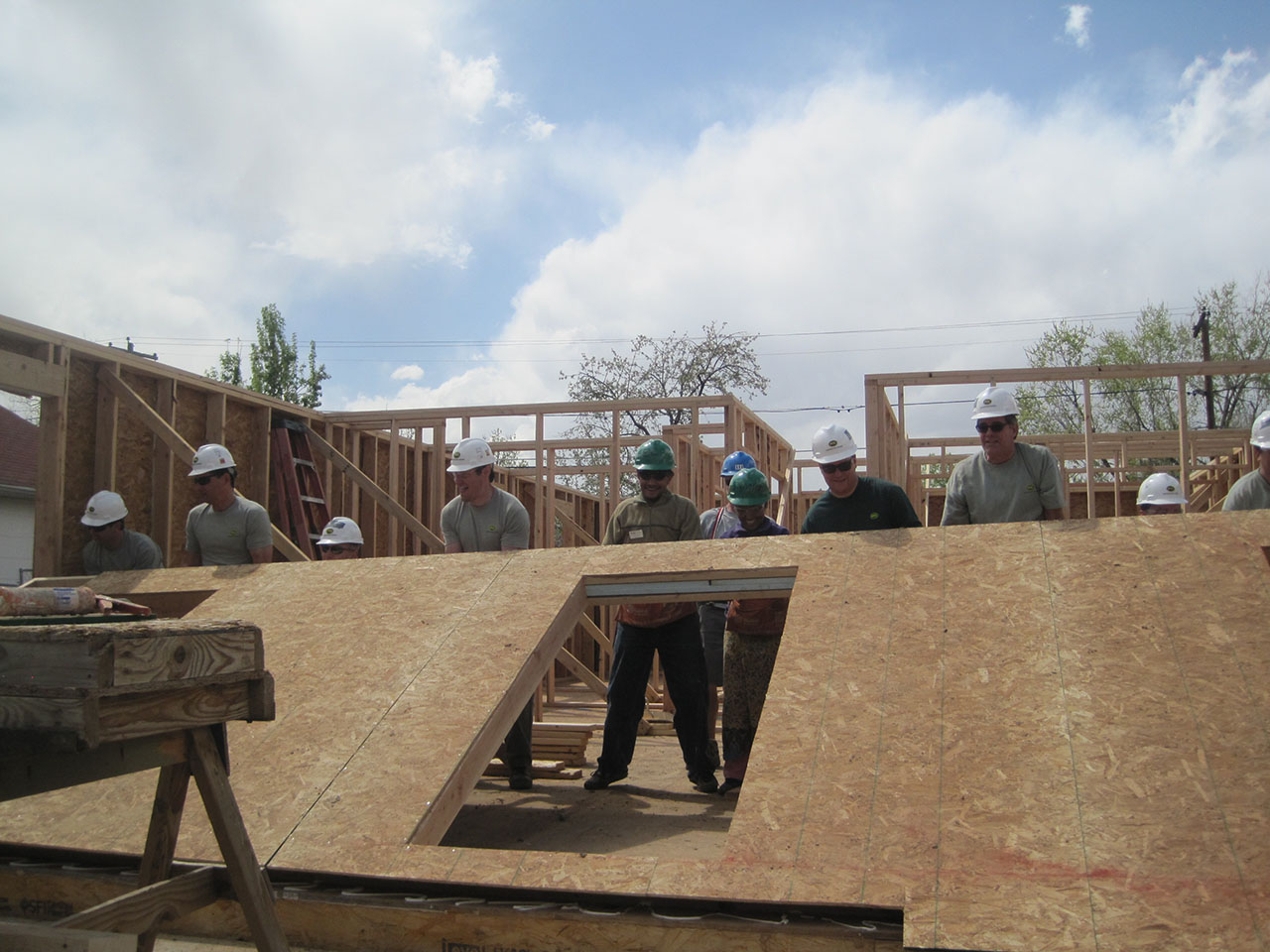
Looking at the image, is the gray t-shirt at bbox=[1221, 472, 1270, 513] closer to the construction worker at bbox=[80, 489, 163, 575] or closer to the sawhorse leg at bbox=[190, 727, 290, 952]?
the sawhorse leg at bbox=[190, 727, 290, 952]

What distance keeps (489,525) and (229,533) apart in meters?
1.83

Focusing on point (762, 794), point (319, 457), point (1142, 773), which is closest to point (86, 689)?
point (762, 794)

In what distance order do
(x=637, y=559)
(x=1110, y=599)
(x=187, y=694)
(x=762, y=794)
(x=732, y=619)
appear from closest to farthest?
(x=187, y=694), (x=762, y=794), (x=1110, y=599), (x=637, y=559), (x=732, y=619)

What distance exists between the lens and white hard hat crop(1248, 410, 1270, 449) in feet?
17.9

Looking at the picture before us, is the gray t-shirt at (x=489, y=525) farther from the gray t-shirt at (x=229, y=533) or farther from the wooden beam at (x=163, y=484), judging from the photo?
the wooden beam at (x=163, y=484)

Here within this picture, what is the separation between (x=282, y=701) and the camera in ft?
15.0

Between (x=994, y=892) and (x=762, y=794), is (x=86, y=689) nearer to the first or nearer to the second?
(x=762, y=794)

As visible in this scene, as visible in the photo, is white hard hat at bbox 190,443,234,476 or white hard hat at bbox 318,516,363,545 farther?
white hard hat at bbox 318,516,363,545

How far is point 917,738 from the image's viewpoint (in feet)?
11.6

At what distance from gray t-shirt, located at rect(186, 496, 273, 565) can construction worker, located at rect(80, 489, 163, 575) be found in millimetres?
788

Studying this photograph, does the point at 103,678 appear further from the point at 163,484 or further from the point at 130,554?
the point at 163,484

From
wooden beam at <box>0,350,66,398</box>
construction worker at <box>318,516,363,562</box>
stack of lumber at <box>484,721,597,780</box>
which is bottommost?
stack of lumber at <box>484,721,597,780</box>

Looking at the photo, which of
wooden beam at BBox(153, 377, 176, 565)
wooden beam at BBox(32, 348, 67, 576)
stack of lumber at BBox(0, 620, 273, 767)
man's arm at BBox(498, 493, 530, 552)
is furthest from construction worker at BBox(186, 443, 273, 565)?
stack of lumber at BBox(0, 620, 273, 767)

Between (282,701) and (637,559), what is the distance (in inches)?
72.1
